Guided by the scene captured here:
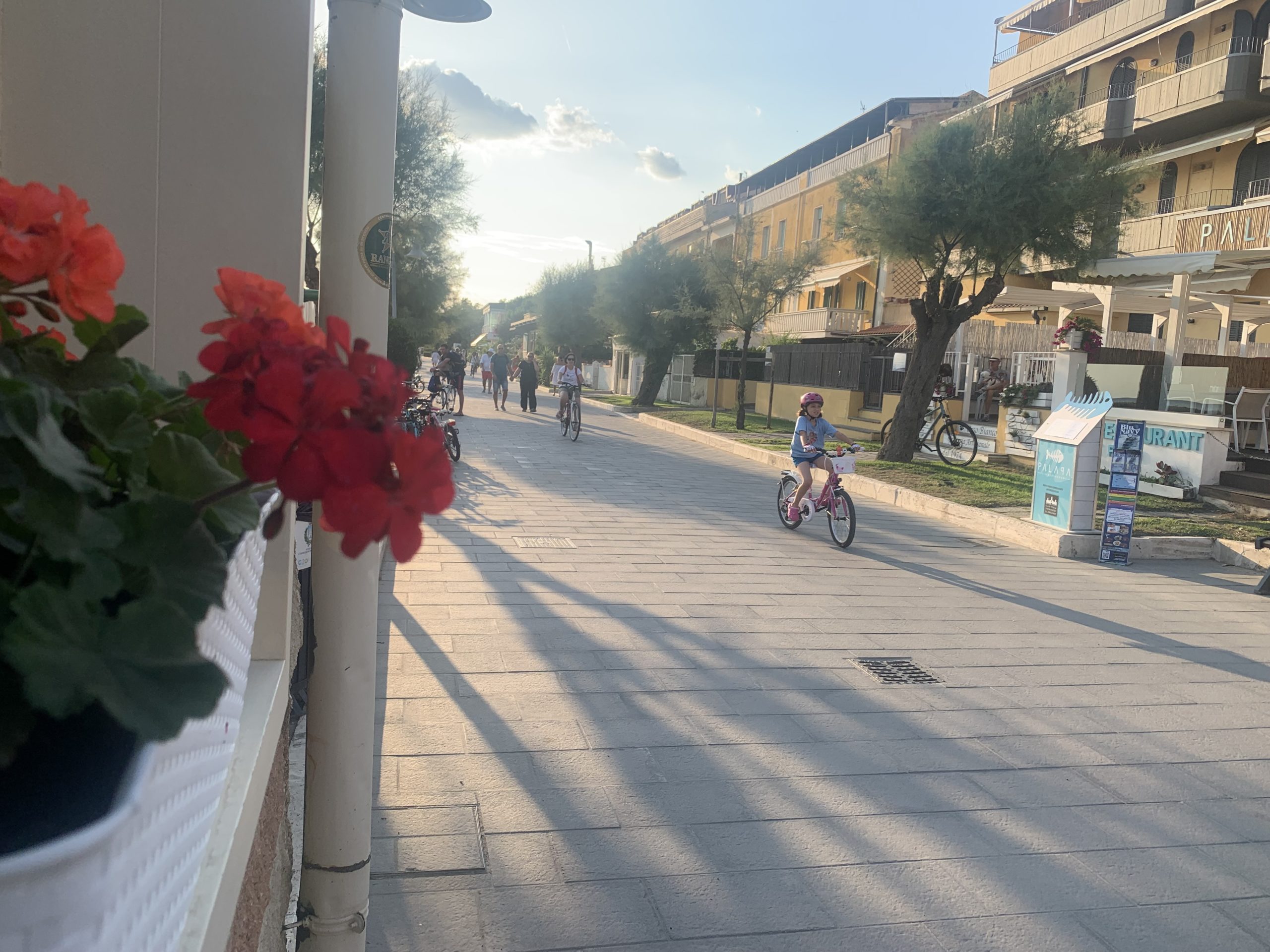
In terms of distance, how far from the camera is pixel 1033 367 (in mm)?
18438

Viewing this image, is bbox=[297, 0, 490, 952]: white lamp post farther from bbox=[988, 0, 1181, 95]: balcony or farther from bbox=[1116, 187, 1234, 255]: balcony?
bbox=[988, 0, 1181, 95]: balcony

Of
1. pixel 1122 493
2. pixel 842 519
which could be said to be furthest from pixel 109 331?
pixel 1122 493

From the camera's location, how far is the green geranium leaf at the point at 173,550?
0.65 meters

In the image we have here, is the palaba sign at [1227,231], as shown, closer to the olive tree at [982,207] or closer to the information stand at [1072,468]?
the olive tree at [982,207]

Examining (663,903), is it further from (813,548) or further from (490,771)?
(813,548)

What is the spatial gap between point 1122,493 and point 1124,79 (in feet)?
79.9

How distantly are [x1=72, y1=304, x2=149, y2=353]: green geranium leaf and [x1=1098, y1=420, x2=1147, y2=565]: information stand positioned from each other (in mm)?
9416

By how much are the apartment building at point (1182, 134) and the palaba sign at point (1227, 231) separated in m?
0.03

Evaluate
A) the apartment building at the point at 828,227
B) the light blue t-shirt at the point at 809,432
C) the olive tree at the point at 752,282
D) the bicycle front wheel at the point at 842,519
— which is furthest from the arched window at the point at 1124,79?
the bicycle front wheel at the point at 842,519

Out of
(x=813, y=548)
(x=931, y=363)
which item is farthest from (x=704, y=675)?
(x=931, y=363)

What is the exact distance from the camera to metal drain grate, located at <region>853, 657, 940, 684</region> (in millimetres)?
5340

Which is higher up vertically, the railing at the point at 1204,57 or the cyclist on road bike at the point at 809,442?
the railing at the point at 1204,57

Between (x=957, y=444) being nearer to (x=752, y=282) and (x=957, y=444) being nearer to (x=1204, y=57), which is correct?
(x=752, y=282)

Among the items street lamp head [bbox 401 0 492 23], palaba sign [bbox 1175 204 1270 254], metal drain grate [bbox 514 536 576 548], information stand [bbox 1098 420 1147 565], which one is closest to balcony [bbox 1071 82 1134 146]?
palaba sign [bbox 1175 204 1270 254]
